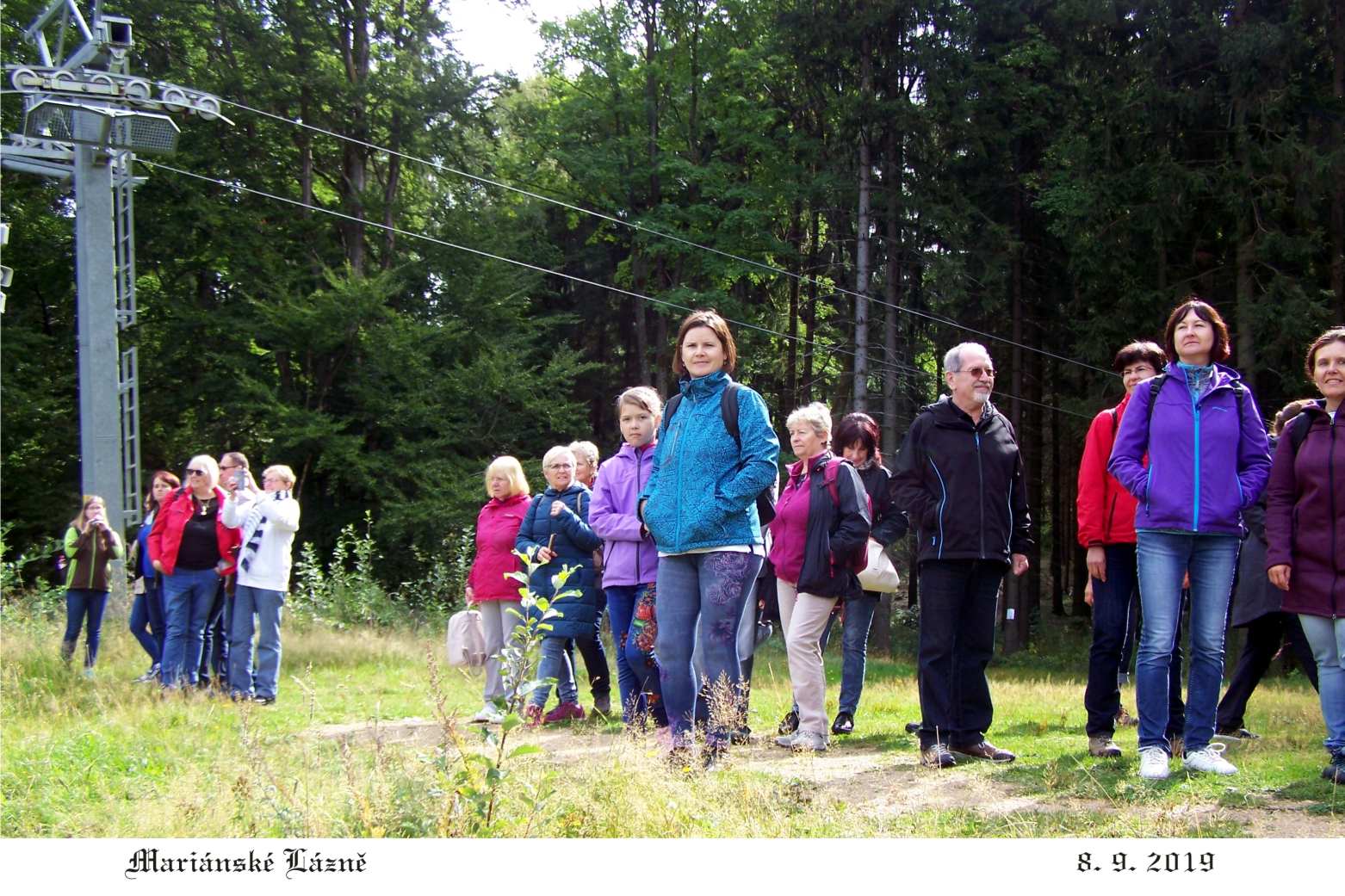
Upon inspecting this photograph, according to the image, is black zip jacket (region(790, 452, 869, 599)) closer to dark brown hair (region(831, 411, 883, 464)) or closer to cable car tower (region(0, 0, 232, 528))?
dark brown hair (region(831, 411, 883, 464))

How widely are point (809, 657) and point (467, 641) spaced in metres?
2.93

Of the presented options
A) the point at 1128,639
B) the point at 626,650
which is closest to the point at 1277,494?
the point at 1128,639

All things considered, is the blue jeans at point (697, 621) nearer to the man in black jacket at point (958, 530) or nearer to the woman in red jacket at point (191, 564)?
the man in black jacket at point (958, 530)

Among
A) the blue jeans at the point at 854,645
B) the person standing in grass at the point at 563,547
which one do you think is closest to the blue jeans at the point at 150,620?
the person standing in grass at the point at 563,547

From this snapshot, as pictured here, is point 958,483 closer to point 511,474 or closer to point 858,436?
point 858,436

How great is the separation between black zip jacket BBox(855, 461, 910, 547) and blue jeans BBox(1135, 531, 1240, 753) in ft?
7.53

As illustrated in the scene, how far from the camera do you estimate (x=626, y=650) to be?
7.30 meters

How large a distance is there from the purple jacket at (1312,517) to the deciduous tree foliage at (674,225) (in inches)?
542

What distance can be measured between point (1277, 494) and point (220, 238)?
927 inches

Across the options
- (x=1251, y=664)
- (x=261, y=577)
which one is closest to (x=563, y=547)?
(x=261, y=577)

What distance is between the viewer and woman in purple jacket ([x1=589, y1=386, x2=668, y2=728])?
7133mm

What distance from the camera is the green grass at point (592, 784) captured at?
4.20 metres

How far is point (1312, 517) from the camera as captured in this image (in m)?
5.49

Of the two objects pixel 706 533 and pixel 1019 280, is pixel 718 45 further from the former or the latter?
pixel 706 533
